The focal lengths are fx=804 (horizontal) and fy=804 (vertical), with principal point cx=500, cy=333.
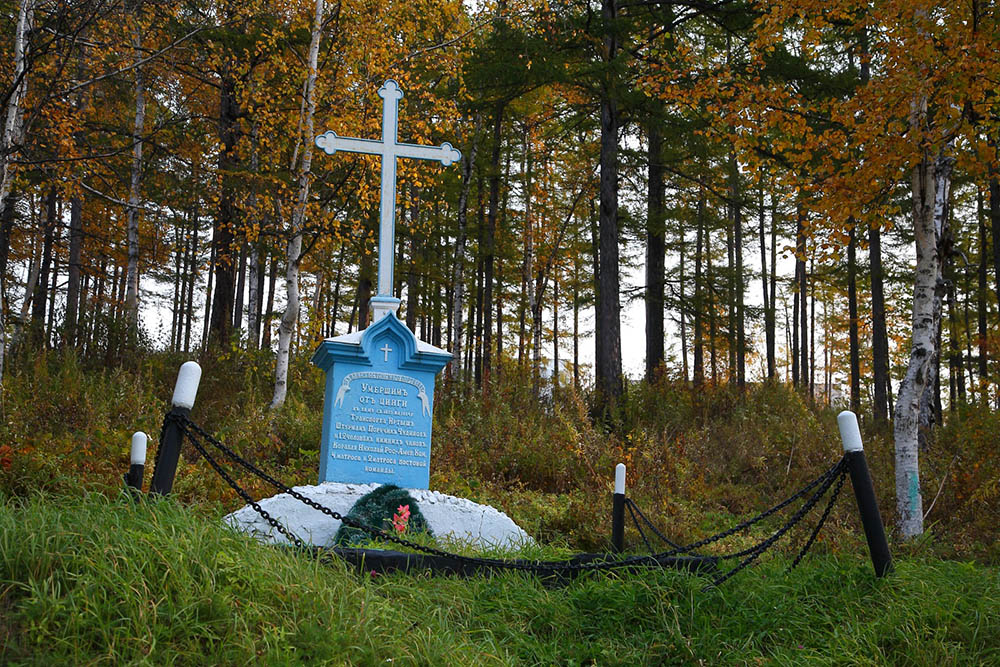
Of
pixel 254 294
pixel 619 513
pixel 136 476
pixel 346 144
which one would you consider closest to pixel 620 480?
pixel 619 513

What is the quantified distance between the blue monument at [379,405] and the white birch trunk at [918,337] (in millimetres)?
4452

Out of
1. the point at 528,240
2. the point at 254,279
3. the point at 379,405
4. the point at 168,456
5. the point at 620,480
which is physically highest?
the point at 528,240

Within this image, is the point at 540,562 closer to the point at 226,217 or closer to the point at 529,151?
the point at 226,217

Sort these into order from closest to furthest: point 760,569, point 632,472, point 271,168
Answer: point 760,569
point 632,472
point 271,168

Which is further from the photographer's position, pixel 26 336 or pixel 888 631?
pixel 26 336

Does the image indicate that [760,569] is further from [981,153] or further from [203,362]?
[203,362]

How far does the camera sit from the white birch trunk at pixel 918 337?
7541 mm

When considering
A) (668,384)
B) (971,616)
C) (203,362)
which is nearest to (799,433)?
(668,384)

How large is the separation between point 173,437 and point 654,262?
51.3 ft

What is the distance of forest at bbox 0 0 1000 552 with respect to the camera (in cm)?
820

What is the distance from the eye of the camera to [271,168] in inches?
535

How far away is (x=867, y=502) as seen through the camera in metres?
5.06

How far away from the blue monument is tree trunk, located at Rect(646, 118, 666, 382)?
35.6 feet

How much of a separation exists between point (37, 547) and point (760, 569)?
173 inches
